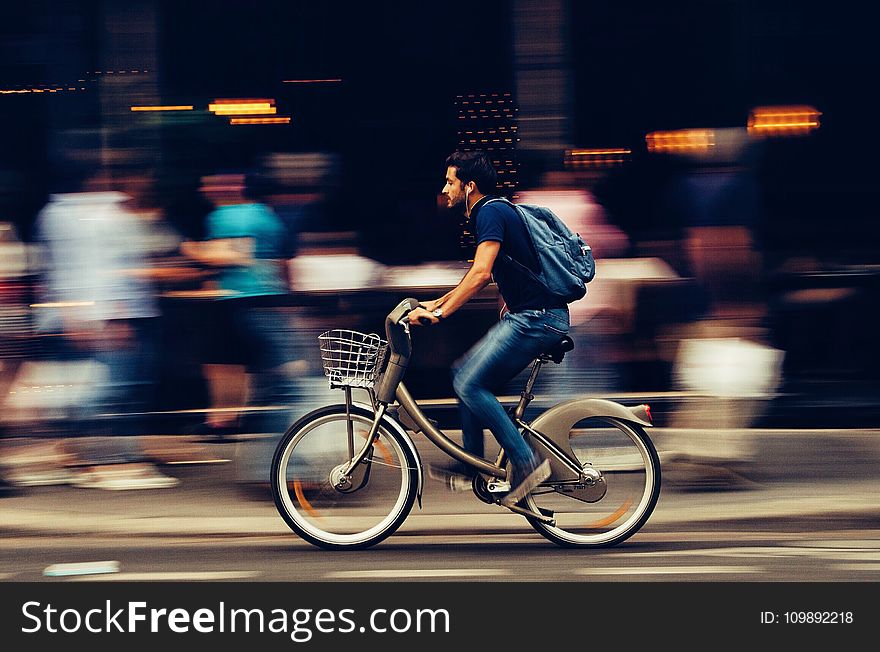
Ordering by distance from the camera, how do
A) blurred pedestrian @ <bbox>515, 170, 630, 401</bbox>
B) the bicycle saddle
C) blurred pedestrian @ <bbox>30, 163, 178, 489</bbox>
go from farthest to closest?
blurred pedestrian @ <bbox>515, 170, 630, 401</bbox> < blurred pedestrian @ <bbox>30, 163, 178, 489</bbox> < the bicycle saddle

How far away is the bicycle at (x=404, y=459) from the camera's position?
19.7 feet

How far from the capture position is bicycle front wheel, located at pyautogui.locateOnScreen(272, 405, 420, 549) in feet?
19.9

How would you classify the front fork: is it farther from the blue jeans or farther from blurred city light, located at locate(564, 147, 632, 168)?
blurred city light, located at locate(564, 147, 632, 168)

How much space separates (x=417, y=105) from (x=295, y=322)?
2716 millimetres

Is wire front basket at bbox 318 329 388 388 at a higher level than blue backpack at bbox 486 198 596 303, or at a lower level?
lower

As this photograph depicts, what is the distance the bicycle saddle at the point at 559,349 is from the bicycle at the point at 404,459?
30 mm

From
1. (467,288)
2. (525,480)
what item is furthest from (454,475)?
(467,288)

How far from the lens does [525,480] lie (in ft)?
19.6

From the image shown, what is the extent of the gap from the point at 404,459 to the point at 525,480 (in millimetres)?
537

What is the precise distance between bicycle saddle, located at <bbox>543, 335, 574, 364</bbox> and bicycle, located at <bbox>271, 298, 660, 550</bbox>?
30mm

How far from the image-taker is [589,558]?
6.02 meters

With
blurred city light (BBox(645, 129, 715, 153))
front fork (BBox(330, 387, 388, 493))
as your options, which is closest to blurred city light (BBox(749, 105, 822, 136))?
blurred city light (BBox(645, 129, 715, 153))
